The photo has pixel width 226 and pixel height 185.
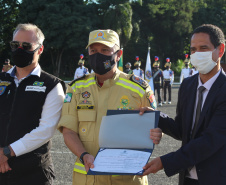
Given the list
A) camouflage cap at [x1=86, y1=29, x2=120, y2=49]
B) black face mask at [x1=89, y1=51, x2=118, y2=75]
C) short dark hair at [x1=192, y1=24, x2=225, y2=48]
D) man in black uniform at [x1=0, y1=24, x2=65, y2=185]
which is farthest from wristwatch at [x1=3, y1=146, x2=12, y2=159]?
short dark hair at [x1=192, y1=24, x2=225, y2=48]

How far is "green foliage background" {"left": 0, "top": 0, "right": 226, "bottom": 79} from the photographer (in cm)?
3528

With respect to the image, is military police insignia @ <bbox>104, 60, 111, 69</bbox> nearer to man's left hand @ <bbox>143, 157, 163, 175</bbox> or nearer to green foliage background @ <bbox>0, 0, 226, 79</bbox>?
man's left hand @ <bbox>143, 157, 163, 175</bbox>

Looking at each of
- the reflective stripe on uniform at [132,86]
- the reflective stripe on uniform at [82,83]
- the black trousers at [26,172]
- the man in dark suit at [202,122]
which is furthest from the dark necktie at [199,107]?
the black trousers at [26,172]

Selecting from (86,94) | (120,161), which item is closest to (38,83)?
(86,94)

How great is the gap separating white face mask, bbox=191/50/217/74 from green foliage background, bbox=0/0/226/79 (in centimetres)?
3298

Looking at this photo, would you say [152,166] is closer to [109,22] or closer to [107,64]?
[107,64]

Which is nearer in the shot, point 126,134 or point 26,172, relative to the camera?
point 126,134

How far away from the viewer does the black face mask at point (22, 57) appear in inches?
108

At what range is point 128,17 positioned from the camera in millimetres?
36656

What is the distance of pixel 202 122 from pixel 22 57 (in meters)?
1.68

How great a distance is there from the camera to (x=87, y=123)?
8.24 feet

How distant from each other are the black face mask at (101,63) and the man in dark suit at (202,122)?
0.62m

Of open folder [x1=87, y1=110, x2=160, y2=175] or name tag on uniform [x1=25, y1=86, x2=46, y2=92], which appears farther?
name tag on uniform [x1=25, y1=86, x2=46, y2=92]

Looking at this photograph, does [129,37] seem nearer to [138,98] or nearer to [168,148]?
[168,148]
